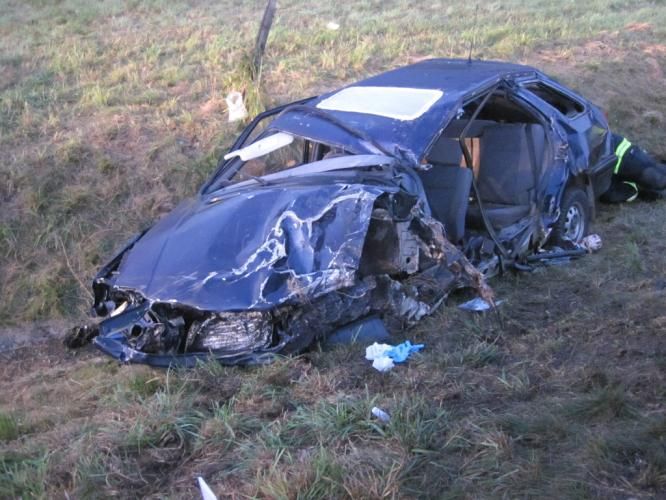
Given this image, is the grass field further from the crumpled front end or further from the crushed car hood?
the crushed car hood

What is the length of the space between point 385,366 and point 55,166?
4.81m

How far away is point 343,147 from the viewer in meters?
5.45

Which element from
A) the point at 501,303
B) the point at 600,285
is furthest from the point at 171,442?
the point at 600,285

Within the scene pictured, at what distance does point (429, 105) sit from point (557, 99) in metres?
1.78

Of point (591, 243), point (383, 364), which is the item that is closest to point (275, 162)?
point (591, 243)

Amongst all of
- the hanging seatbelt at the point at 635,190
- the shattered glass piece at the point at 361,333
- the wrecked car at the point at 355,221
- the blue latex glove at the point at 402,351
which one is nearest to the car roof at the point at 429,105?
the wrecked car at the point at 355,221

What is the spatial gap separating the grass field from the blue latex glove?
0.31 feet

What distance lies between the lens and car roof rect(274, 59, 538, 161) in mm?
5383

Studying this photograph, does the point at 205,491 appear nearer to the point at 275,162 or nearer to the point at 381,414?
the point at 381,414

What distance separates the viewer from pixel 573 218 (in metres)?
6.50

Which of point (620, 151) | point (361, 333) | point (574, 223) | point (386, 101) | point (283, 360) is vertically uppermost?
point (386, 101)

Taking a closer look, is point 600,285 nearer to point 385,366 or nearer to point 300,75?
point 385,366

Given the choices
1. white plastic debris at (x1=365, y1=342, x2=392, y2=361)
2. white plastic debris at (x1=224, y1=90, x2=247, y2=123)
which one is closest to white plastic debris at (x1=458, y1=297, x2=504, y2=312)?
white plastic debris at (x1=365, y1=342, x2=392, y2=361)

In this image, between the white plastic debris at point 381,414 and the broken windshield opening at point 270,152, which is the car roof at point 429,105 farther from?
the white plastic debris at point 381,414
